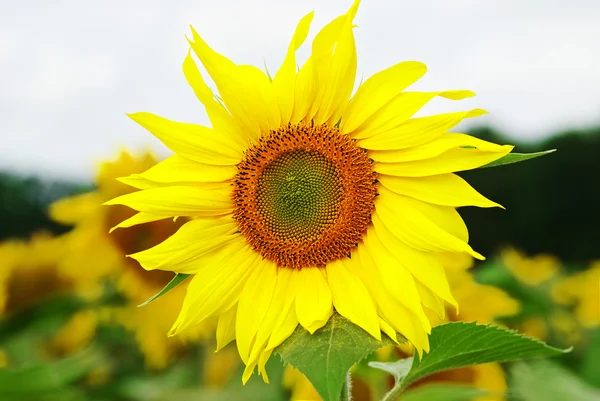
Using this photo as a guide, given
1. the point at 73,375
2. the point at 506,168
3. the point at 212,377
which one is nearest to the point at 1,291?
the point at 212,377

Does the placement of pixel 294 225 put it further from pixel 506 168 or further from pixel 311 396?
pixel 506 168

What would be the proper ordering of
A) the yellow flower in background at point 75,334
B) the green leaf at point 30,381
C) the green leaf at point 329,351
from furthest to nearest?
the yellow flower in background at point 75,334, the green leaf at point 30,381, the green leaf at point 329,351

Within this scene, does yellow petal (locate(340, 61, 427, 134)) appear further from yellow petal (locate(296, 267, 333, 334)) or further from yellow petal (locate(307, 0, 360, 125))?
yellow petal (locate(296, 267, 333, 334))

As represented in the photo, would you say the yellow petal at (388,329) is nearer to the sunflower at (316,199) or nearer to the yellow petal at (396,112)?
the sunflower at (316,199)

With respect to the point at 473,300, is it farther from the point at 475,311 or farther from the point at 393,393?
the point at 393,393

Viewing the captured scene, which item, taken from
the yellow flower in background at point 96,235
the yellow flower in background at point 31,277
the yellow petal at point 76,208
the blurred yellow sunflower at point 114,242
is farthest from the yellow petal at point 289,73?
the yellow flower in background at point 31,277

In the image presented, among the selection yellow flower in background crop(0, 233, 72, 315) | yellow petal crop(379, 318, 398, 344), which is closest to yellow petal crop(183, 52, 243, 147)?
yellow petal crop(379, 318, 398, 344)
